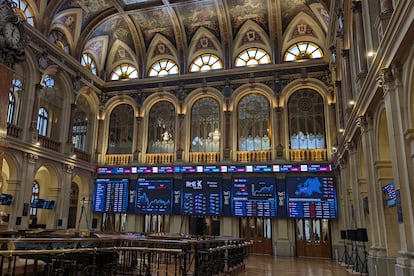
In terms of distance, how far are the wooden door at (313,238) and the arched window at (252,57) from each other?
27.3 feet

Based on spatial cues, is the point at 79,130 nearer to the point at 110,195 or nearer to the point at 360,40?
the point at 110,195

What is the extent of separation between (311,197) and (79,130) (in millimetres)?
12487

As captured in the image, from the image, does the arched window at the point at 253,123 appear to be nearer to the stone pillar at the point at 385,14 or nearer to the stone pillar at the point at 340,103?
the stone pillar at the point at 340,103

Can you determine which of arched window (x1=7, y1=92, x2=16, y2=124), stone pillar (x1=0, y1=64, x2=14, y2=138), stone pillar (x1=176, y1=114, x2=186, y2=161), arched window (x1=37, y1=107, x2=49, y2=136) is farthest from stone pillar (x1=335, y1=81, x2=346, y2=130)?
arched window (x1=37, y1=107, x2=49, y2=136)

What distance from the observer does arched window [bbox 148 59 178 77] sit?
1959cm

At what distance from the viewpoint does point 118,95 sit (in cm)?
1936

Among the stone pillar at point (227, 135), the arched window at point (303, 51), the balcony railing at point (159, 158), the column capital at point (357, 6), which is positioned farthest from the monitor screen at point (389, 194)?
the balcony railing at point (159, 158)

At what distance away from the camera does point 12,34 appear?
31.2 feet

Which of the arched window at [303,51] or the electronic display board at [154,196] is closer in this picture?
the electronic display board at [154,196]

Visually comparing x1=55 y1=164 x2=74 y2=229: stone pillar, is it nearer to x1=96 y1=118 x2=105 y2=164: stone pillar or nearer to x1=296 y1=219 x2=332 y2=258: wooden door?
x1=96 y1=118 x2=105 y2=164: stone pillar

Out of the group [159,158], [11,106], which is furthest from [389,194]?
[11,106]

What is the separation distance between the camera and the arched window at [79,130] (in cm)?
1884

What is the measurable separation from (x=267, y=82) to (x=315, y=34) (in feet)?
11.3

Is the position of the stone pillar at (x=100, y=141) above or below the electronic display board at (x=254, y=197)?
above
